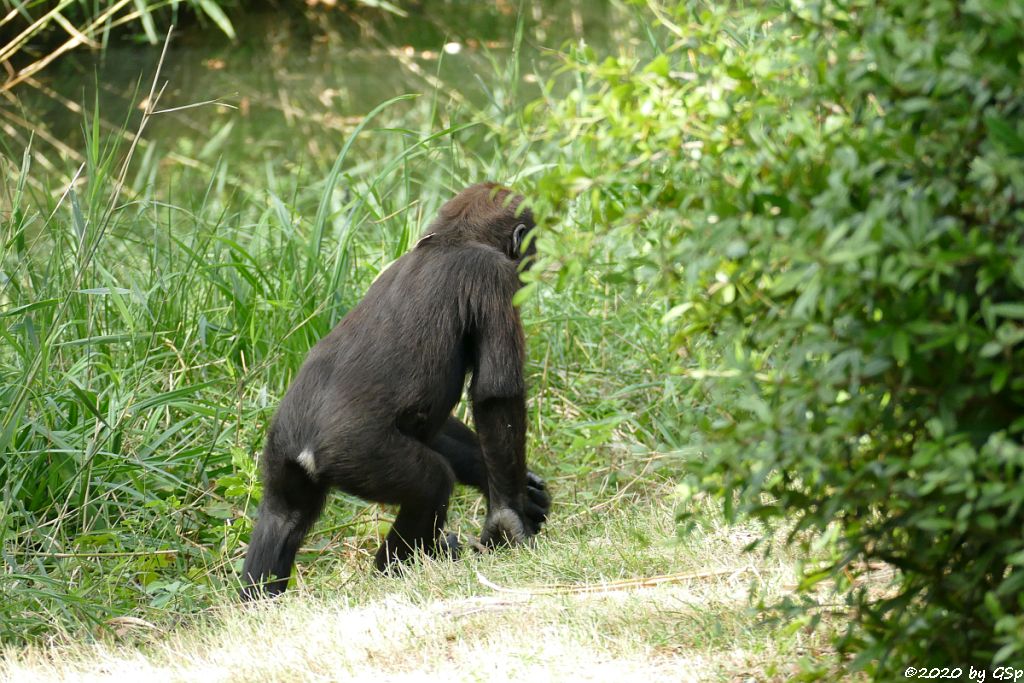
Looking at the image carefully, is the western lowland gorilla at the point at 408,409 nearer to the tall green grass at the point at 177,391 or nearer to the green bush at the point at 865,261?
the tall green grass at the point at 177,391

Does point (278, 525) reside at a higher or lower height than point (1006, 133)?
lower

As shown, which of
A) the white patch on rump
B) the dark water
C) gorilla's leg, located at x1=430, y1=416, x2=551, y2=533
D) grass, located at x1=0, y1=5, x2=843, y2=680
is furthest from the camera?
the dark water

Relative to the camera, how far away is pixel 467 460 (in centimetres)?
525

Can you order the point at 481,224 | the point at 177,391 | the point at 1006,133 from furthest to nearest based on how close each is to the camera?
1. the point at 177,391
2. the point at 481,224
3. the point at 1006,133

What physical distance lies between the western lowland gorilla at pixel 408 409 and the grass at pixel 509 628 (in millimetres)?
294

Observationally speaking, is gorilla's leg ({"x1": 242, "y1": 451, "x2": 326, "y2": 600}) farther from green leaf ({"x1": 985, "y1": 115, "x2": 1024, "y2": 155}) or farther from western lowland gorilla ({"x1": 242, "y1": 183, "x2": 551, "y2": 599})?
green leaf ({"x1": 985, "y1": 115, "x2": 1024, "y2": 155})

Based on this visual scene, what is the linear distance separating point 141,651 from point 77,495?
118 centimetres

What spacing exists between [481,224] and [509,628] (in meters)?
2.09

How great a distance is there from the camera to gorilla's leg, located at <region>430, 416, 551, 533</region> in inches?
201

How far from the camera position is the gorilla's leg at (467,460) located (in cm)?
512

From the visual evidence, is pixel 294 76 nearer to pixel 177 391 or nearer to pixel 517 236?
pixel 177 391

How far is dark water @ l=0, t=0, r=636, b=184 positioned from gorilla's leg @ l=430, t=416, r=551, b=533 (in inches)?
236

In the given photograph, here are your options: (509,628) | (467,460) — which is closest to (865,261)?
(509,628)

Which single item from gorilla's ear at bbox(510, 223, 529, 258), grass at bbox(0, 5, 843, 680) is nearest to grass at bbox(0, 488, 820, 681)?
grass at bbox(0, 5, 843, 680)
